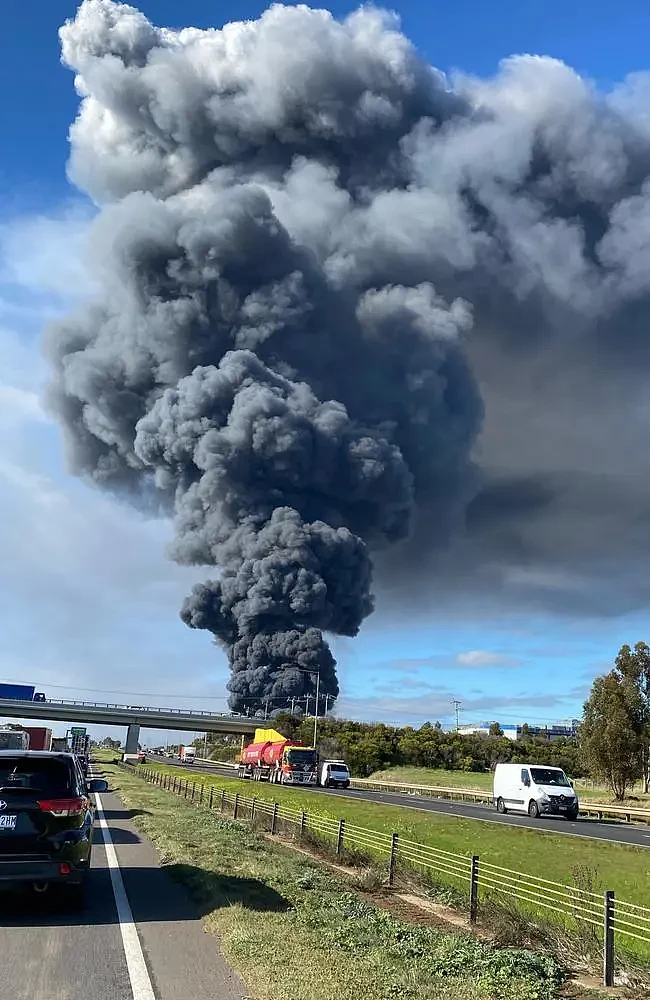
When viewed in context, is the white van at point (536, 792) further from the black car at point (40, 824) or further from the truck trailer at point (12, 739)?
the black car at point (40, 824)

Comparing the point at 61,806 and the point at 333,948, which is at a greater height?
the point at 61,806

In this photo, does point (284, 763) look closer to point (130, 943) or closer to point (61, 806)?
point (61, 806)

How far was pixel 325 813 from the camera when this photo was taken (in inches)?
1121

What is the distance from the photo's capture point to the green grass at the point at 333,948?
6859mm

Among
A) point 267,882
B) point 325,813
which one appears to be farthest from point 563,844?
point 267,882

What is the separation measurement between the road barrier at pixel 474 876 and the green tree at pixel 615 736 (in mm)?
26135

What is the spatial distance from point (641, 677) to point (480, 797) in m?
12.8

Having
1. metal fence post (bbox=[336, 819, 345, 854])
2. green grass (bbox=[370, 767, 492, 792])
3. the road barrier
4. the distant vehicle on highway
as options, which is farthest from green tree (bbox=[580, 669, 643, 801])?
the distant vehicle on highway

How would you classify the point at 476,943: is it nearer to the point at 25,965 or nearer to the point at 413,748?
the point at 25,965

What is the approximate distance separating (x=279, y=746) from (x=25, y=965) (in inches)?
2119

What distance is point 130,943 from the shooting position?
27.3 feet

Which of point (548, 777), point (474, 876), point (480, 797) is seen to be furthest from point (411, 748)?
point (474, 876)

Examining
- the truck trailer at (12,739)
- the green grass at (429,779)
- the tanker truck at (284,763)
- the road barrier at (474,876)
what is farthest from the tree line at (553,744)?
the truck trailer at (12,739)

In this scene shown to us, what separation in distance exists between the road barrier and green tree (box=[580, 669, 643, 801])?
26.1 m
